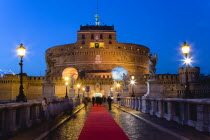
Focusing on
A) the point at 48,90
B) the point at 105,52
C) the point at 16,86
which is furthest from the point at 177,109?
the point at 105,52

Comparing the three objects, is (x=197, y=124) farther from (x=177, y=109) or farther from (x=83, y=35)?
(x=83, y=35)

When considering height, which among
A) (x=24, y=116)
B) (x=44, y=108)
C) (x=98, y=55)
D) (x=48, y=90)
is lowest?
(x=24, y=116)

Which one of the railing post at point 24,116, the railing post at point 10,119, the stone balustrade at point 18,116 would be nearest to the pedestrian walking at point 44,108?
the stone balustrade at point 18,116

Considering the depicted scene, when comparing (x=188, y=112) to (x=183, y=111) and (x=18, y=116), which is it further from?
(x=18, y=116)

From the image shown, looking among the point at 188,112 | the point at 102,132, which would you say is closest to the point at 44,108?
the point at 102,132

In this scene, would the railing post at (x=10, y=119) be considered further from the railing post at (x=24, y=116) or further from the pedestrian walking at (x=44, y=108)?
the pedestrian walking at (x=44, y=108)

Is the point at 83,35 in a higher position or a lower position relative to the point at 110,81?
higher

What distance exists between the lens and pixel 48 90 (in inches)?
789

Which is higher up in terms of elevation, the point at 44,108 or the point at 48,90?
the point at 48,90

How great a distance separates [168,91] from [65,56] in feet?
129

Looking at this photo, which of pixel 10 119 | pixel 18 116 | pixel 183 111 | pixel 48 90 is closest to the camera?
pixel 10 119

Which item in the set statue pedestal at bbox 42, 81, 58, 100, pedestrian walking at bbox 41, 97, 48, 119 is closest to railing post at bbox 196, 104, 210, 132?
pedestrian walking at bbox 41, 97, 48, 119

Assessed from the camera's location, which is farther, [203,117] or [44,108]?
[44,108]

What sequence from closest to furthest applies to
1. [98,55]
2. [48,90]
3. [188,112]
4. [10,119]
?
[10,119]
[188,112]
[48,90]
[98,55]
